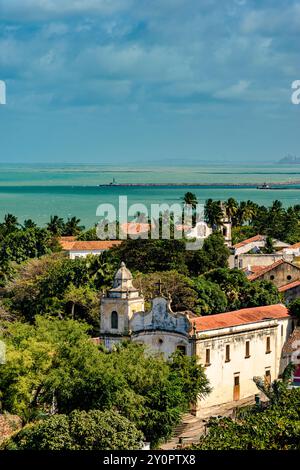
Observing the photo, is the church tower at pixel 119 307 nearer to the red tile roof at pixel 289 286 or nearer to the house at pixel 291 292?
the house at pixel 291 292

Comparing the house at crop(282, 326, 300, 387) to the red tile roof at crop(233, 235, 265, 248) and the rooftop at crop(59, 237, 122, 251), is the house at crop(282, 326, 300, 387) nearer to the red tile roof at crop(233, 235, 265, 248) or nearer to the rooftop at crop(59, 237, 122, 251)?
the red tile roof at crop(233, 235, 265, 248)

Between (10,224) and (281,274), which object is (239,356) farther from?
(10,224)

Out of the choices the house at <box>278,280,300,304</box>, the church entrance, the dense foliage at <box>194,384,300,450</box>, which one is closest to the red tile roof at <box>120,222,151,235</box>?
the house at <box>278,280,300,304</box>

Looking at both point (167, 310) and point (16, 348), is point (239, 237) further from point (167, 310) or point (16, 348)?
point (16, 348)

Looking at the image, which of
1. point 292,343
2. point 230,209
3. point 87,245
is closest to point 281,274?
point 292,343

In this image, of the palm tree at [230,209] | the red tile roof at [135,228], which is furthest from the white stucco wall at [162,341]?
the palm tree at [230,209]

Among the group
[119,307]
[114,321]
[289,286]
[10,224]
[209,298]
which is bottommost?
[114,321]
